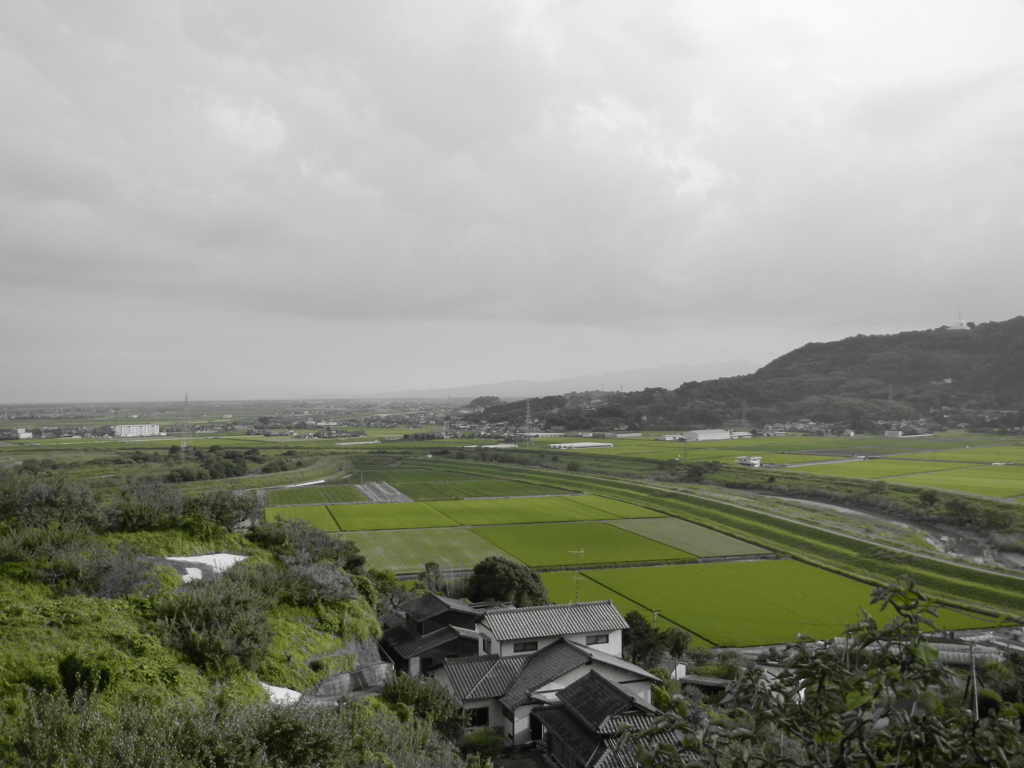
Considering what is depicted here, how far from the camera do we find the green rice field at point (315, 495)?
158ft

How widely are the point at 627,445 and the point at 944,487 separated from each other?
145 ft

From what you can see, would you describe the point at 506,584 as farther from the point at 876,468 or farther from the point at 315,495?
the point at 876,468

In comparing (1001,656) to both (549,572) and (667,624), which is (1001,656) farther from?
(549,572)

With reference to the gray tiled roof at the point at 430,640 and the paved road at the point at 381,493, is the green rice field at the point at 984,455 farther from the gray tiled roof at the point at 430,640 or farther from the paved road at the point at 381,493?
the gray tiled roof at the point at 430,640

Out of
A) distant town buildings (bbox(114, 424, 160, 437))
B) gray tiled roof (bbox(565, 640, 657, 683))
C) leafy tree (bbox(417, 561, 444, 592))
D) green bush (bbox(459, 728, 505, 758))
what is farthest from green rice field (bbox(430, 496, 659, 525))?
distant town buildings (bbox(114, 424, 160, 437))

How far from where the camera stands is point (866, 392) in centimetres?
12612

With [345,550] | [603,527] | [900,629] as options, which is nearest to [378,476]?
[603,527]

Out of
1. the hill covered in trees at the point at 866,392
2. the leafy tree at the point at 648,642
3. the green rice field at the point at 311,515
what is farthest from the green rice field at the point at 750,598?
the hill covered in trees at the point at 866,392

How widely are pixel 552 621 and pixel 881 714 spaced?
16.4m

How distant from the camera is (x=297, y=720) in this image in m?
5.83

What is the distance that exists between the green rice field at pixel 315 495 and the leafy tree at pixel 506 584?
25.5 metres

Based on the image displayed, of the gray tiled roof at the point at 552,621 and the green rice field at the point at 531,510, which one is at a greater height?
the gray tiled roof at the point at 552,621

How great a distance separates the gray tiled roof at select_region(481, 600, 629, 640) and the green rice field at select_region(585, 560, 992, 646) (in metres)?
5.06

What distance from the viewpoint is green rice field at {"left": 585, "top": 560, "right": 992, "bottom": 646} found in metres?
22.3
